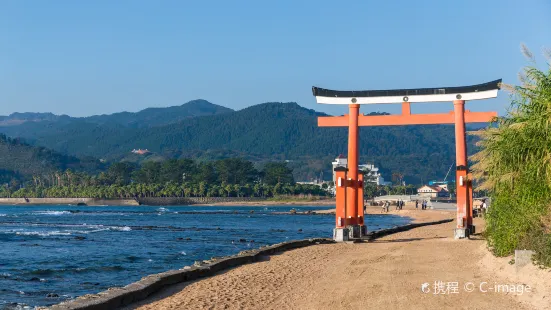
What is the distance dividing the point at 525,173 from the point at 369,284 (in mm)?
4268

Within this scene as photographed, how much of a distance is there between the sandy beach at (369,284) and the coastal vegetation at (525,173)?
0.66 m

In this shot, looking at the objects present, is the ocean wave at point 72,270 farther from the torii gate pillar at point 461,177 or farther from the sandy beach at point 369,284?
the torii gate pillar at point 461,177

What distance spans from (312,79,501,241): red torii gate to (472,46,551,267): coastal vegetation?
8301 millimetres

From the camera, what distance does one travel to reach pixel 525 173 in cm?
1698

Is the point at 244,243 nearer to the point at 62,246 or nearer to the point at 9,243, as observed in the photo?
the point at 62,246

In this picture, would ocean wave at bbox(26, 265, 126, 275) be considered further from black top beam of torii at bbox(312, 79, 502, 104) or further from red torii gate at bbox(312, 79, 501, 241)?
black top beam of torii at bbox(312, 79, 502, 104)

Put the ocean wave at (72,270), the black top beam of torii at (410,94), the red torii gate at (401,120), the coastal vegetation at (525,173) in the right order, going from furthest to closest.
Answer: the red torii gate at (401,120) → the black top beam of torii at (410,94) → the ocean wave at (72,270) → the coastal vegetation at (525,173)

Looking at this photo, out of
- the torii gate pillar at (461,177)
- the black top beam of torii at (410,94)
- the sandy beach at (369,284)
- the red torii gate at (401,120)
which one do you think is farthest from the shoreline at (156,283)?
the torii gate pillar at (461,177)

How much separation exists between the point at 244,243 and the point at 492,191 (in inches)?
864

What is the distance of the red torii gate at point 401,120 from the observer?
27.9 meters

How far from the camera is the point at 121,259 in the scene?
3188cm

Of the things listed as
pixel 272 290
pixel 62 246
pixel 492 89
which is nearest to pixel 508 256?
pixel 272 290

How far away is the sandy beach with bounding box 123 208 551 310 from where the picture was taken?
13656 mm

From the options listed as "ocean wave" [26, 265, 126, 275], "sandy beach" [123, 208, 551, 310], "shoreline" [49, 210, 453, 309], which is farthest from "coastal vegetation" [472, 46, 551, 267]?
"ocean wave" [26, 265, 126, 275]
